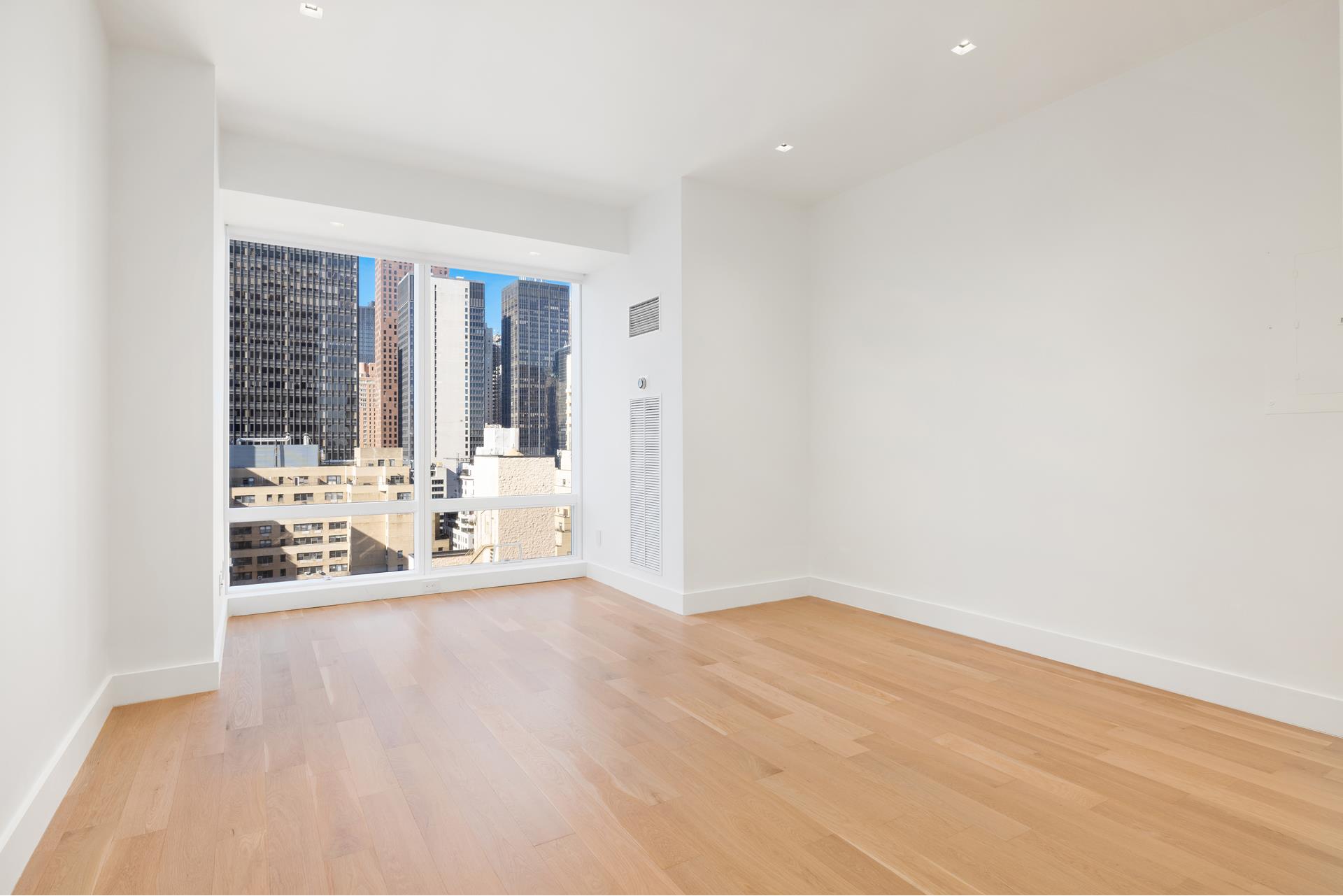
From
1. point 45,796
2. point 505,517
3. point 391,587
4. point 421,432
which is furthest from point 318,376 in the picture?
point 45,796

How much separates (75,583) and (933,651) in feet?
12.8

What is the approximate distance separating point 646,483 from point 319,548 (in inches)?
94.8

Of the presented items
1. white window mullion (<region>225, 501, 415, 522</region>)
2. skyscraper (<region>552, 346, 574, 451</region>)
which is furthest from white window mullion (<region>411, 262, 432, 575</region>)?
skyscraper (<region>552, 346, 574, 451</region>)

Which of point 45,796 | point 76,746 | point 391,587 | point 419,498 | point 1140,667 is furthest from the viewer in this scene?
point 419,498

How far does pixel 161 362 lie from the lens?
3119mm

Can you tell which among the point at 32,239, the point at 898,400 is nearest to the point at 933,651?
the point at 898,400

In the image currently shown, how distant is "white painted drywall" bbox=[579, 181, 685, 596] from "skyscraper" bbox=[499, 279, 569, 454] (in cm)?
25

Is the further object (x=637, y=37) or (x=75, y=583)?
(x=637, y=37)

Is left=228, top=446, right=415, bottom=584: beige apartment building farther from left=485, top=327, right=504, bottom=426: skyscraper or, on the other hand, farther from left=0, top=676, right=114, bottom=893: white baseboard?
left=0, top=676, right=114, bottom=893: white baseboard

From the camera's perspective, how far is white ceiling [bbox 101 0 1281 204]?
2.85 metres

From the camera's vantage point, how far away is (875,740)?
8.53ft

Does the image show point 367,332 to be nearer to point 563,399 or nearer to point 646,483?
point 563,399

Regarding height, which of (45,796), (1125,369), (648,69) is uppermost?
(648,69)

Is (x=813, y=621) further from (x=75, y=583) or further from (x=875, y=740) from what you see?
(x=75, y=583)
